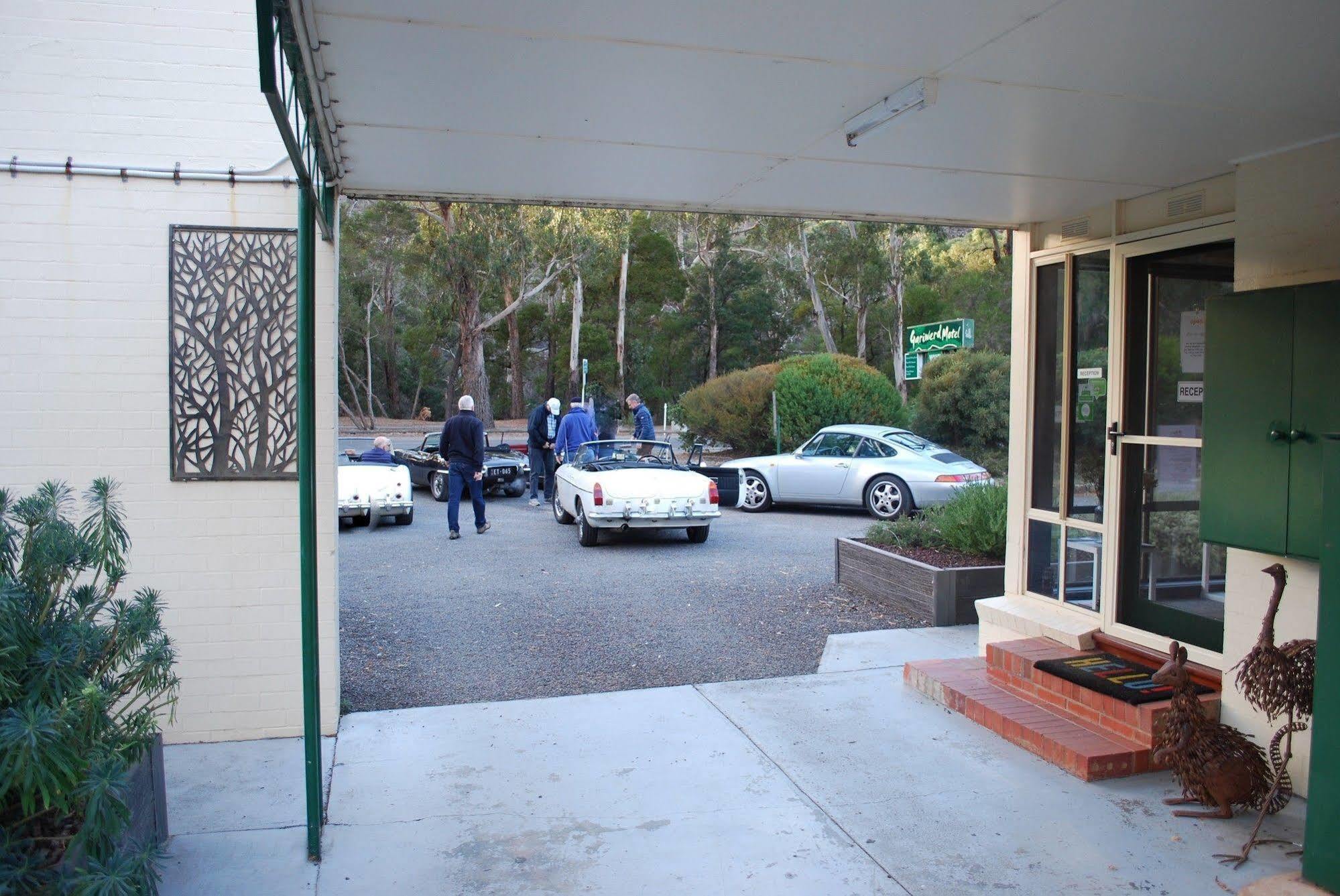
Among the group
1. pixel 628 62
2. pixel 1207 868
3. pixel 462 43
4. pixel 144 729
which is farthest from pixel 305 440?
pixel 1207 868

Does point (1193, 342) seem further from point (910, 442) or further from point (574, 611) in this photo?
point (910, 442)

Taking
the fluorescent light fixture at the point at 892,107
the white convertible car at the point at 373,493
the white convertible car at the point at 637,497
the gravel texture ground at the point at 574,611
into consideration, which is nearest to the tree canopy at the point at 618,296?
the white convertible car at the point at 373,493

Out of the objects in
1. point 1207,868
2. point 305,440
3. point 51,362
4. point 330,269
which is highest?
point 330,269

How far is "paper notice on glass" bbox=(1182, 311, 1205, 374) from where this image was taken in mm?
5066

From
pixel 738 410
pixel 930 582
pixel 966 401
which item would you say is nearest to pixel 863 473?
pixel 966 401

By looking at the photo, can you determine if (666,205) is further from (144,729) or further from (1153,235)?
(144,729)

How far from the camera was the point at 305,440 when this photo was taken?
11.9 feet

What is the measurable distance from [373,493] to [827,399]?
10.8 meters

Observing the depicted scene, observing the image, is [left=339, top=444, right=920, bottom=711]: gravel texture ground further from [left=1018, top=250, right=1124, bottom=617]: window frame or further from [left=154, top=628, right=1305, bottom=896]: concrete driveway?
[left=1018, top=250, right=1124, bottom=617]: window frame

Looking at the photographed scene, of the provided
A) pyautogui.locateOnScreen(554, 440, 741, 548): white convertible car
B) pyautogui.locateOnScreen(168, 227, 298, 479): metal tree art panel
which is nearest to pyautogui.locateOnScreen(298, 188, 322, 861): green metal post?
pyautogui.locateOnScreen(168, 227, 298, 479): metal tree art panel

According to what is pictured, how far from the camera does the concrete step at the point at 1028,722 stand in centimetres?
→ 440

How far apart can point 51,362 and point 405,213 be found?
3296 cm

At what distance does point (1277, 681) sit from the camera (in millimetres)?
3584

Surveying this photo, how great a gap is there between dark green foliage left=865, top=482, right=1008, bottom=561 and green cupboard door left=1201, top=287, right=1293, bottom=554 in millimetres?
3594
